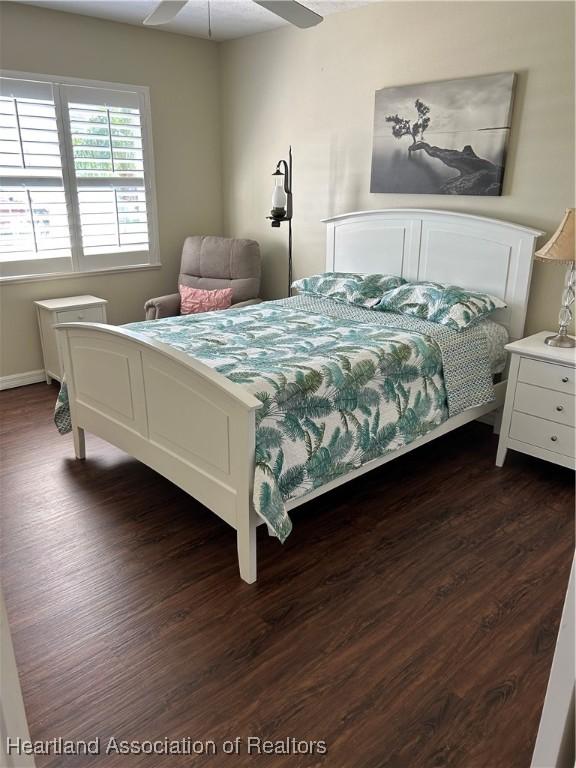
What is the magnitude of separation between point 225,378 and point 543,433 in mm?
1735

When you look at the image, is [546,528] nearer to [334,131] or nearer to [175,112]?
[334,131]

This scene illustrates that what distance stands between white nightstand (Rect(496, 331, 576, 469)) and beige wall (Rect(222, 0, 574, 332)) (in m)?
0.51

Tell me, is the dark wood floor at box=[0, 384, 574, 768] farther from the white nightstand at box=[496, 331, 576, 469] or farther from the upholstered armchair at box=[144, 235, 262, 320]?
the upholstered armchair at box=[144, 235, 262, 320]

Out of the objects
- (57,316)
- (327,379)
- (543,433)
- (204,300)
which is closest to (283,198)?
(204,300)

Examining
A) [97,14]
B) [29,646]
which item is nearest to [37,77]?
[97,14]

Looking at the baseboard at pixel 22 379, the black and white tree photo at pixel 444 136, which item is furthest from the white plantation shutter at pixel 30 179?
the black and white tree photo at pixel 444 136

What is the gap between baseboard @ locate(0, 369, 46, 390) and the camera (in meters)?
4.18

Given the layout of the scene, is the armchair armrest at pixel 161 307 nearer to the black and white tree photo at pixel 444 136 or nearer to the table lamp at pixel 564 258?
the black and white tree photo at pixel 444 136

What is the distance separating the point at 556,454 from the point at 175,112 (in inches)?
151

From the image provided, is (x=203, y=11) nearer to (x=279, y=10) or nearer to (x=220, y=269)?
(x=220, y=269)

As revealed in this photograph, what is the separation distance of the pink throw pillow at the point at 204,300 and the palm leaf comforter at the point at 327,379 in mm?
928

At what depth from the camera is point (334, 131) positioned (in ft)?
13.4

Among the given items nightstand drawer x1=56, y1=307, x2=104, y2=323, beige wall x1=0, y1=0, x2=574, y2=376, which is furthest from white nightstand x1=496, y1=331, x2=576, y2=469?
nightstand drawer x1=56, y1=307, x2=104, y2=323

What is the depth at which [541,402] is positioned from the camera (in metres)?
2.86
